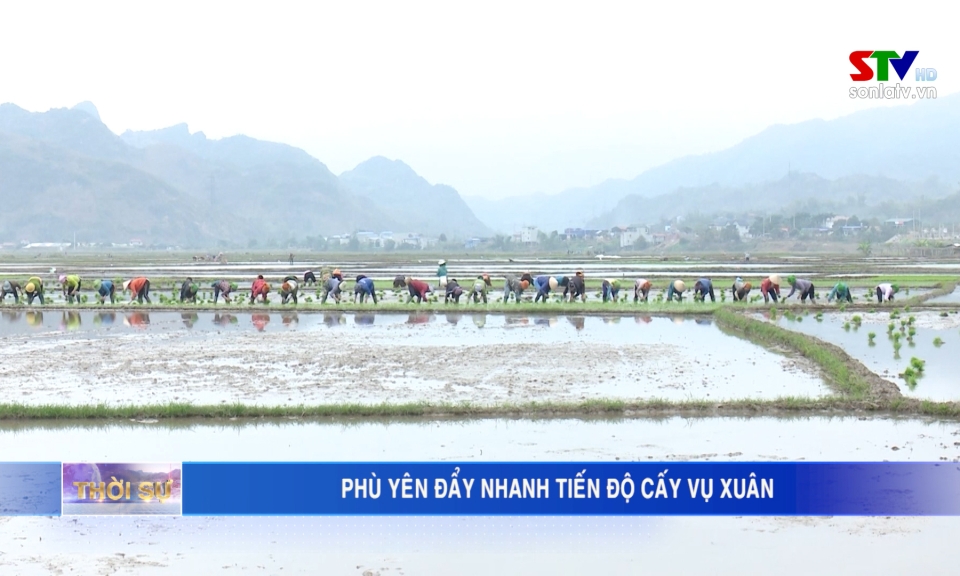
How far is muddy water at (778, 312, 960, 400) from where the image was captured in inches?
589

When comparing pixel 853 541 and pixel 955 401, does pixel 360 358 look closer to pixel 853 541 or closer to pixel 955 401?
pixel 955 401

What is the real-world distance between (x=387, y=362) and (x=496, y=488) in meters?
11.1

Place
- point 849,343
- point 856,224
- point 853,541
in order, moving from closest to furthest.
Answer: point 853,541, point 849,343, point 856,224

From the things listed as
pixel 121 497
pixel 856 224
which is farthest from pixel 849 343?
pixel 856 224

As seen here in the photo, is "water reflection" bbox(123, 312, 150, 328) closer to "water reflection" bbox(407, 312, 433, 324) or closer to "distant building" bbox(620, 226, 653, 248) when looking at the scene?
"water reflection" bbox(407, 312, 433, 324)

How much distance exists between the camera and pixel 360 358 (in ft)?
61.8

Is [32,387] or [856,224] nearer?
[32,387]

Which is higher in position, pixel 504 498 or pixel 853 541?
pixel 504 498

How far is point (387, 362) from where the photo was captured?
722 inches

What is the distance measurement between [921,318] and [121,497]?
881 inches

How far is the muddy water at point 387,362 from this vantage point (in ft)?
49.0

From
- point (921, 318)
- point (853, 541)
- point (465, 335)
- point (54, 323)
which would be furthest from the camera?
point (54, 323)

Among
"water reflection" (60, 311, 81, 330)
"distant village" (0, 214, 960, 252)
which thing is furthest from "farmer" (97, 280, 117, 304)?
"distant village" (0, 214, 960, 252)

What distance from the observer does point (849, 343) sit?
20203 millimetres
